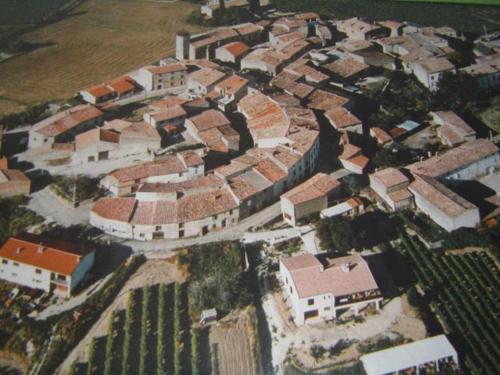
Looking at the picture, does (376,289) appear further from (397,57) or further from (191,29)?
(191,29)

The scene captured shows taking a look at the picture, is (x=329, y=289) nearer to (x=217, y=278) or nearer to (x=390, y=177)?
(x=217, y=278)

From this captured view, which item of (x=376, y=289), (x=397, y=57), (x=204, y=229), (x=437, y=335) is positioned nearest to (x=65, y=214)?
(x=204, y=229)

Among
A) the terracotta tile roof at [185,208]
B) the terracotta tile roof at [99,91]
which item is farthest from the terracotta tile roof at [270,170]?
the terracotta tile roof at [99,91]

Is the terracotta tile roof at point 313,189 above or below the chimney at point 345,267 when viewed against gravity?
below

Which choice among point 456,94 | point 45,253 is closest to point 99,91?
point 45,253

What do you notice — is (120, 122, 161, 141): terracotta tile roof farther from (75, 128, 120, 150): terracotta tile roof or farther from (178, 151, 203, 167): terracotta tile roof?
(178, 151, 203, 167): terracotta tile roof

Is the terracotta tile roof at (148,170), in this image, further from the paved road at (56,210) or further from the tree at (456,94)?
the tree at (456,94)
